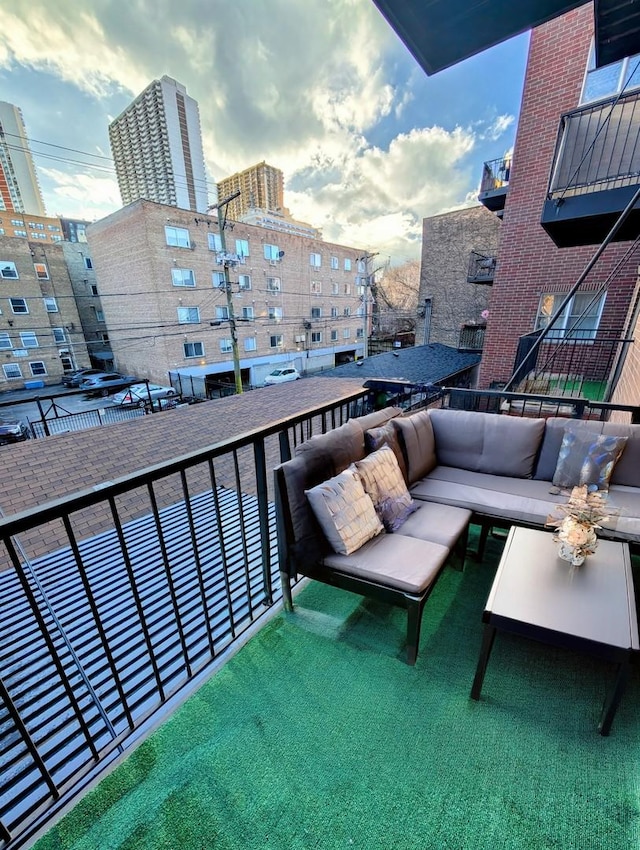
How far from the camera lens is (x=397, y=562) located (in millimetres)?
1675

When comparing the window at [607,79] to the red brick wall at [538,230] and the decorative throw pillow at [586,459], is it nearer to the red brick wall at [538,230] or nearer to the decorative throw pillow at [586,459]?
the red brick wall at [538,230]

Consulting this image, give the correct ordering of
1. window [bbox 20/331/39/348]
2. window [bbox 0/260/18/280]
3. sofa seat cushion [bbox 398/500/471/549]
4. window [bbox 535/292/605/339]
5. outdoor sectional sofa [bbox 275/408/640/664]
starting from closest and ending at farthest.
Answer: outdoor sectional sofa [bbox 275/408/640/664] → sofa seat cushion [bbox 398/500/471/549] → window [bbox 535/292/605/339] → window [bbox 0/260/18/280] → window [bbox 20/331/39/348]

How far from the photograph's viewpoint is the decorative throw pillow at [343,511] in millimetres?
1719

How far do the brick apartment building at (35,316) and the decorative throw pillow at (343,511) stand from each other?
1941 cm

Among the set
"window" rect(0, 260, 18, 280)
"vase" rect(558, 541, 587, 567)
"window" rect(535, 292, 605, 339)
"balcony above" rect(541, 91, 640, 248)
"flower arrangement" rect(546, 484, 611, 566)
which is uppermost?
"window" rect(0, 260, 18, 280)

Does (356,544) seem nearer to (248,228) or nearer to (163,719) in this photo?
(163,719)

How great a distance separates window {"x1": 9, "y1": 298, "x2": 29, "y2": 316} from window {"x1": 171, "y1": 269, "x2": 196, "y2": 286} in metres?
9.07

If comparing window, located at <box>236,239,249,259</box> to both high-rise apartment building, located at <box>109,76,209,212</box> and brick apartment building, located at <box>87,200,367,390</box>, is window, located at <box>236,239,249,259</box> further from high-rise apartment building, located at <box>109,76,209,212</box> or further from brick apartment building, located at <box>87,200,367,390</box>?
high-rise apartment building, located at <box>109,76,209,212</box>

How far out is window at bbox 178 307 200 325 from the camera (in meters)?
14.9

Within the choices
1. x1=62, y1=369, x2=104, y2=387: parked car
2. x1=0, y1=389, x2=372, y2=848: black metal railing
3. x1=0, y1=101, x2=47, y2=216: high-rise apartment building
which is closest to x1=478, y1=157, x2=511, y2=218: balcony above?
x1=0, y1=389, x2=372, y2=848: black metal railing

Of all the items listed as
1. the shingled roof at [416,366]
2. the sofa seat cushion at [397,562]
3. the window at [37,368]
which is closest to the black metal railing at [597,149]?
the shingled roof at [416,366]

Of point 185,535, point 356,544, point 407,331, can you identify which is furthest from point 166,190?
point 356,544

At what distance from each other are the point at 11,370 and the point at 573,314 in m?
23.1

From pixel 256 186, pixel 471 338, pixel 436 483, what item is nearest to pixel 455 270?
pixel 471 338
